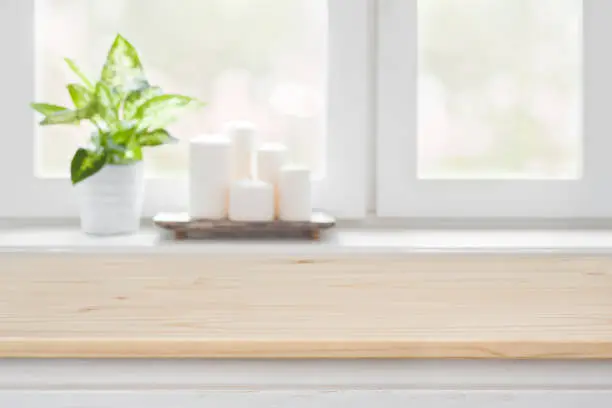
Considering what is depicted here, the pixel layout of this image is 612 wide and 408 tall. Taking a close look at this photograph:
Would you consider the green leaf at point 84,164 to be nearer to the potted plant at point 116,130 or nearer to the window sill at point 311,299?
the potted plant at point 116,130

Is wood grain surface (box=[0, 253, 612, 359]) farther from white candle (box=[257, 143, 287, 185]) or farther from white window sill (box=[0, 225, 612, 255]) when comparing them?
white candle (box=[257, 143, 287, 185])

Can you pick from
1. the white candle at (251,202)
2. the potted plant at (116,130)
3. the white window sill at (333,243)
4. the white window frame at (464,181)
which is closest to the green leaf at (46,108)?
the potted plant at (116,130)

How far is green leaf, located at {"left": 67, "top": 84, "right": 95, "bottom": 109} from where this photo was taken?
1.17m

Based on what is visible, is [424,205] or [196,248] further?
[424,205]

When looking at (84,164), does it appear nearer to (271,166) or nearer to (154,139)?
(154,139)

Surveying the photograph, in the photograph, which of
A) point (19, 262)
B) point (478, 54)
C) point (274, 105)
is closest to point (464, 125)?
point (478, 54)

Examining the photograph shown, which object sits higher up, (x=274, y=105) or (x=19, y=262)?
(x=274, y=105)

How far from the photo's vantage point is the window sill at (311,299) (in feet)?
3.51

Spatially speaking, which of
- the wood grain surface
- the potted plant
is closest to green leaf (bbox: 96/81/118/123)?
the potted plant

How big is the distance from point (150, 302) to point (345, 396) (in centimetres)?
33

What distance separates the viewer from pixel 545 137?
53.6 inches

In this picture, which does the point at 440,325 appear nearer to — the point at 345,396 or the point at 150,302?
the point at 345,396

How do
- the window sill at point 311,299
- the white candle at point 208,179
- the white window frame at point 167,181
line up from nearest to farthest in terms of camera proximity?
the window sill at point 311,299 < the white candle at point 208,179 < the white window frame at point 167,181

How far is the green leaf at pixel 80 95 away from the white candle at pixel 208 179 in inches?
7.2
